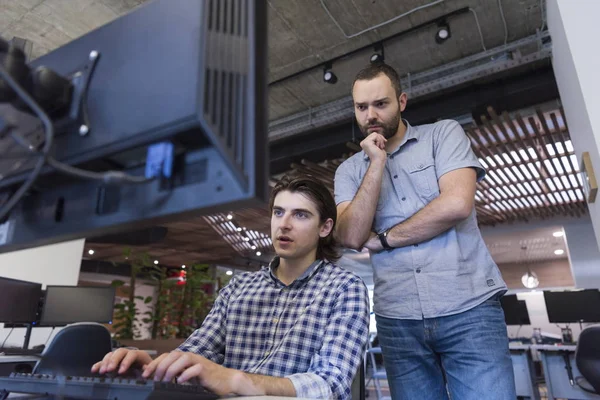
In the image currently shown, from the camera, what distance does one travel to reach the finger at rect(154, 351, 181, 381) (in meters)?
0.75

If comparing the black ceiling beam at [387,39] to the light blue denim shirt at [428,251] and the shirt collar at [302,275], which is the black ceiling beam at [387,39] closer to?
the light blue denim shirt at [428,251]

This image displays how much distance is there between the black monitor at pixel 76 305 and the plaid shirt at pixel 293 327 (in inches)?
133

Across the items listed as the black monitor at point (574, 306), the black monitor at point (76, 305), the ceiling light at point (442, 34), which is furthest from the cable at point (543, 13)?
the black monitor at point (76, 305)

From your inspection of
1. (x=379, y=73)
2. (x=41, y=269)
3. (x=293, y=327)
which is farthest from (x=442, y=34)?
(x=41, y=269)

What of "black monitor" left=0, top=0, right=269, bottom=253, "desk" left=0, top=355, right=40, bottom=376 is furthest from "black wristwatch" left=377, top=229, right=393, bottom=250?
"desk" left=0, top=355, right=40, bottom=376

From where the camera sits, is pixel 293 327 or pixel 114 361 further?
pixel 293 327

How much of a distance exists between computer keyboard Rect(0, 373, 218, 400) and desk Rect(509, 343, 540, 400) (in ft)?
17.3

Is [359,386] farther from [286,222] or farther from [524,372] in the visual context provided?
[524,372]

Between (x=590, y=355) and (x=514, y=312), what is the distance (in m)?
2.34

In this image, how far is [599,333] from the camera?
379 cm

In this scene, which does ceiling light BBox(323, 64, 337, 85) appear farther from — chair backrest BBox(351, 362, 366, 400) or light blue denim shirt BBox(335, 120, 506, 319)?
chair backrest BBox(351, 362, 366, 400)

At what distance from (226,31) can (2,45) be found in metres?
0.29

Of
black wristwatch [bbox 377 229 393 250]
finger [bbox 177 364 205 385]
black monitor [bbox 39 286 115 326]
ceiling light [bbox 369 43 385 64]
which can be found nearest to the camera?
finger [bbox 177 364 205 385]

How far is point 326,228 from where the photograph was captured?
1.47 metres
